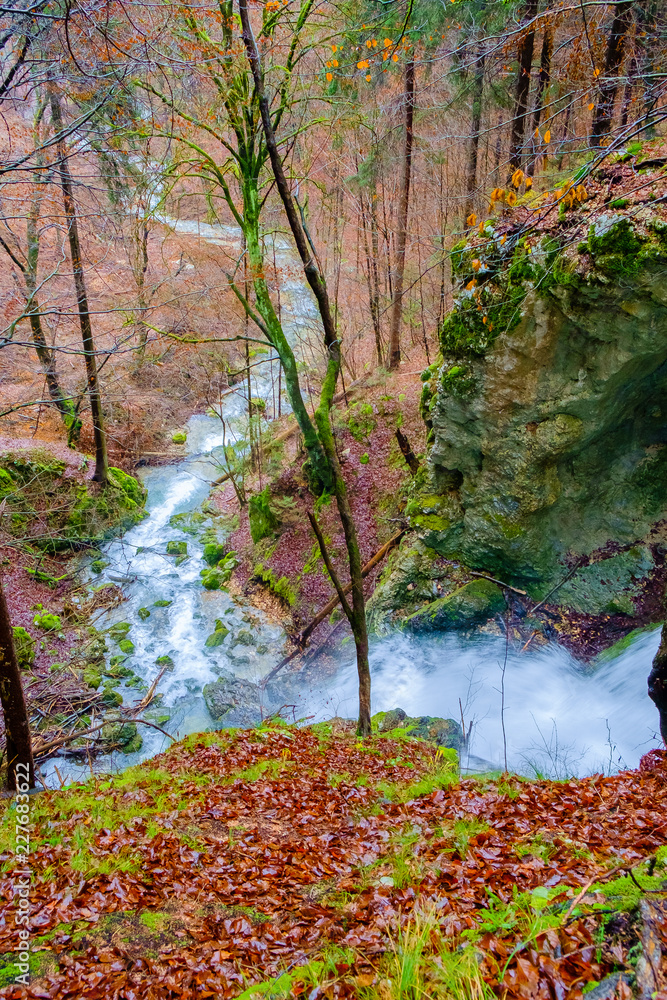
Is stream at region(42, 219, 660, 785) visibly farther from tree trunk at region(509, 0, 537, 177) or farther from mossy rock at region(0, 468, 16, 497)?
tree trunk at region(509, 0, 537, 177)

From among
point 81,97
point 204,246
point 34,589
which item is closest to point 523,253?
point 81,97

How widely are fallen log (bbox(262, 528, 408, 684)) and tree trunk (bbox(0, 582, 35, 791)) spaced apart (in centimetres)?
620

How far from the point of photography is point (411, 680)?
Answer: 9.71m

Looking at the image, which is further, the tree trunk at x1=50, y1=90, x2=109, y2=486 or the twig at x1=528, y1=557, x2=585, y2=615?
the tree trunk at x1=50, y1=90, x2=109, y2=486

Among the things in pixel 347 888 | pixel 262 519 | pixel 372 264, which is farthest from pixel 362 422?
pixel 347 888

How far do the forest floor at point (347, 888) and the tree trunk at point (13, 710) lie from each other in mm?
374

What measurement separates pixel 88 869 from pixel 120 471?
1411cm

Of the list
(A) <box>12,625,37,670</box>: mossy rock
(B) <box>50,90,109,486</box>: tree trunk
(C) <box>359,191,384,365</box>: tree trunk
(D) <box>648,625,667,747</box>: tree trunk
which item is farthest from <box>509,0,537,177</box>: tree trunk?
(A) <box>12,625,37,670</box>: mossy rock

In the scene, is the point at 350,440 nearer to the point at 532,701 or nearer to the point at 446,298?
the point at 446,298

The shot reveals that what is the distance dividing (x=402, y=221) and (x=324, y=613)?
32.9ft

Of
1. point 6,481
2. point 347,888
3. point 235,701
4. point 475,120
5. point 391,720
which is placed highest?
point 475,120

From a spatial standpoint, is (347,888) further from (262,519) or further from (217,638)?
(262,519)

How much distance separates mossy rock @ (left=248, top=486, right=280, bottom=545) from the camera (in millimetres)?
14156

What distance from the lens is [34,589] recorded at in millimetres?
12492
